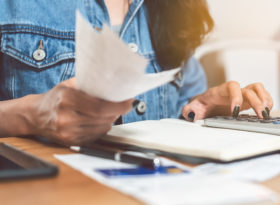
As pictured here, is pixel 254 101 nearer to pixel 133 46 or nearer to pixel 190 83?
pixel 133 46

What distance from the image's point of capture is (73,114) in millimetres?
443

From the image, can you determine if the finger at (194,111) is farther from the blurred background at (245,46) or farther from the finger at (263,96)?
the blurred background at (245,46)

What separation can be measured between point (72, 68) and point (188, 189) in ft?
2.00

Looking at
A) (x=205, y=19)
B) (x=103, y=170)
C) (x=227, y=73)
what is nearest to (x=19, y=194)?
(x=103, y=170)

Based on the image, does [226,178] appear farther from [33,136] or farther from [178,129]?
[33,136]

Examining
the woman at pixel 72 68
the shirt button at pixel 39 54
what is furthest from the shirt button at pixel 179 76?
the shirt button at pixel 39 54

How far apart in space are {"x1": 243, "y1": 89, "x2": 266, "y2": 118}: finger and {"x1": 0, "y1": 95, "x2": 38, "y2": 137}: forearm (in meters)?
0.40

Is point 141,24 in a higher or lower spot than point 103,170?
higher

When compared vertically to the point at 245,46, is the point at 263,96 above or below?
below

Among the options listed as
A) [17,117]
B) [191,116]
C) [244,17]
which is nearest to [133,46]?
[191,116]

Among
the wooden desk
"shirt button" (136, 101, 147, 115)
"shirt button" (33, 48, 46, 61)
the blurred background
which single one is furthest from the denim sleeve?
the wooden desk

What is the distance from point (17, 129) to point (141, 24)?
20.2 inches

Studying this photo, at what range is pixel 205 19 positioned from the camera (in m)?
1.09

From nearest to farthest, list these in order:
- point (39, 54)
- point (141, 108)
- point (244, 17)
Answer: point (39, 54), point (141, 108), point (244, 17)
